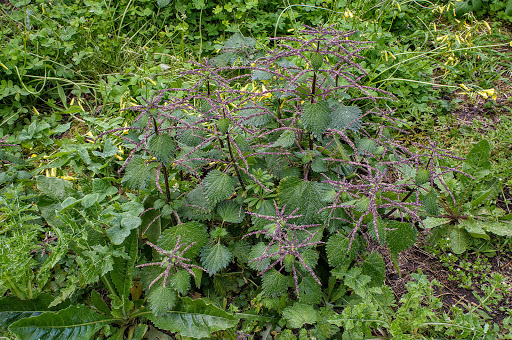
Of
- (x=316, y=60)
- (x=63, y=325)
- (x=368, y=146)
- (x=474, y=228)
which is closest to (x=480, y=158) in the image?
(x=474, y=228)

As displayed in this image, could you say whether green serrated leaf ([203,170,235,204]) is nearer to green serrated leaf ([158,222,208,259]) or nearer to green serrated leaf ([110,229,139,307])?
green serrated leaf ([158,222,208,259])

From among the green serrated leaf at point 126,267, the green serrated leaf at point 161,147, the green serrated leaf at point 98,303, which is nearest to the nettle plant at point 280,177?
the green serrated leaf at point 161,147

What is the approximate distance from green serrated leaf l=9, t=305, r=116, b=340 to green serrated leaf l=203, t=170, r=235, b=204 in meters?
0.86

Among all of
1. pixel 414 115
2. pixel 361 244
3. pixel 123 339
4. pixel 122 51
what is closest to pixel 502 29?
pixel 414 115

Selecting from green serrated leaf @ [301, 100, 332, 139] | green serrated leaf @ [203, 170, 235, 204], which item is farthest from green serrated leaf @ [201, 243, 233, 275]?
green serrated leaf @ [301, 100, 332, 139]

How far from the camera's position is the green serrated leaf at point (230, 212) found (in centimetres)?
202

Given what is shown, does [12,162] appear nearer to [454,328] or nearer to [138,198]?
[138,198]

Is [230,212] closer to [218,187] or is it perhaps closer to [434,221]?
[218,187]

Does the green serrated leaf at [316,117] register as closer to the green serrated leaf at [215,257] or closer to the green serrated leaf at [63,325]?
the green serrated leaf at [215,257]

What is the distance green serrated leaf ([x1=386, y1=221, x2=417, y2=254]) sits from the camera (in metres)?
1.86

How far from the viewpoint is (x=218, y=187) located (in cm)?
191

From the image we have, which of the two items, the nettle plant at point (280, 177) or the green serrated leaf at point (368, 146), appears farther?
the green serrated leaf at point (368, 146)

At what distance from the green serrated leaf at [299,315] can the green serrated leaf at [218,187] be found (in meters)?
0.68

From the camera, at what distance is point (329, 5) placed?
12.4ft
